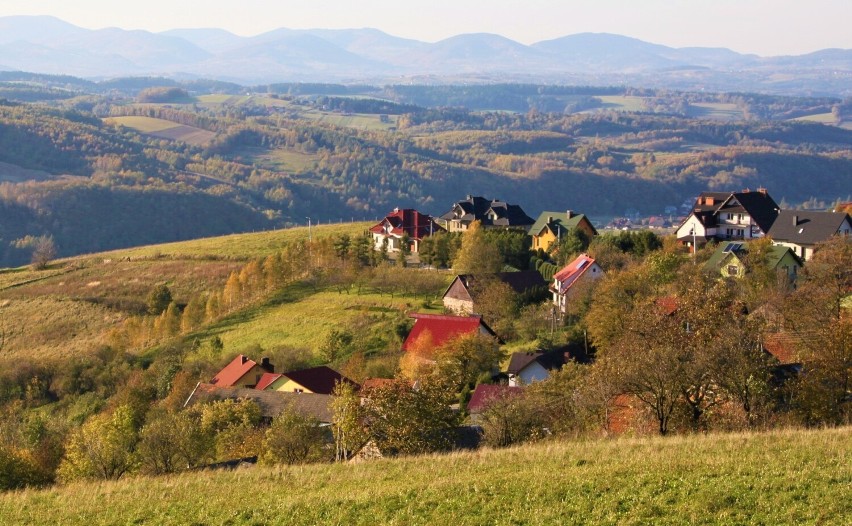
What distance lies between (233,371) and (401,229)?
2855 centimetres

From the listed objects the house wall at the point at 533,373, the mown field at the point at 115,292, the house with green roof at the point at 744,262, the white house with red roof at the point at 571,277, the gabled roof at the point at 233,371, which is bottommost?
the mown field at the point at 115,292

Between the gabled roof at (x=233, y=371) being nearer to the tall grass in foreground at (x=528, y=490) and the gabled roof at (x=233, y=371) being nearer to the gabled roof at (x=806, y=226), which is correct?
the tall grass in foreground at (x=528, y=490)

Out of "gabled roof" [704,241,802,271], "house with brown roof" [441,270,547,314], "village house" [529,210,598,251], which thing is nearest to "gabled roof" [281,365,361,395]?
"house with brown roof" [441,270,547,314]

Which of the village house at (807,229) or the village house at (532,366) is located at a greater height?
the village house at (807,229)

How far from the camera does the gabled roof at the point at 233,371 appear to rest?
40.0m

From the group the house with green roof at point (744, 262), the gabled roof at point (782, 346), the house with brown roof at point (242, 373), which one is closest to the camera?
the gabled roof at point (782, 346)

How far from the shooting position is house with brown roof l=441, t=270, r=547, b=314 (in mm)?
46938

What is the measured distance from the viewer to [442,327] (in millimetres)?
41719

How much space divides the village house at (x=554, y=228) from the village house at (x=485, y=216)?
3602 mm

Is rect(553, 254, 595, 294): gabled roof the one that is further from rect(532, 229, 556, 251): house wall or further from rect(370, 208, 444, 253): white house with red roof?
rect(370, 208, 444, 253): white house with red roof

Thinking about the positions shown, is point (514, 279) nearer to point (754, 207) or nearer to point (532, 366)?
point (532, 366)

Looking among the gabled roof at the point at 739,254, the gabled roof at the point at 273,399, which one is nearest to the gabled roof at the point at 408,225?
the gabled roof at the point at 739,254

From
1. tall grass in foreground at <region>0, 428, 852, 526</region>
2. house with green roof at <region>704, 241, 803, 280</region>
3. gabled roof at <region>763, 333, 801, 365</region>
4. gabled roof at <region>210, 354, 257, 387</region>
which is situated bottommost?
gabled roof at <region>210, 354, 257, 387</region>

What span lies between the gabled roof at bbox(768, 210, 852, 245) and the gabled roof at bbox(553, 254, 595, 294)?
9.91m
